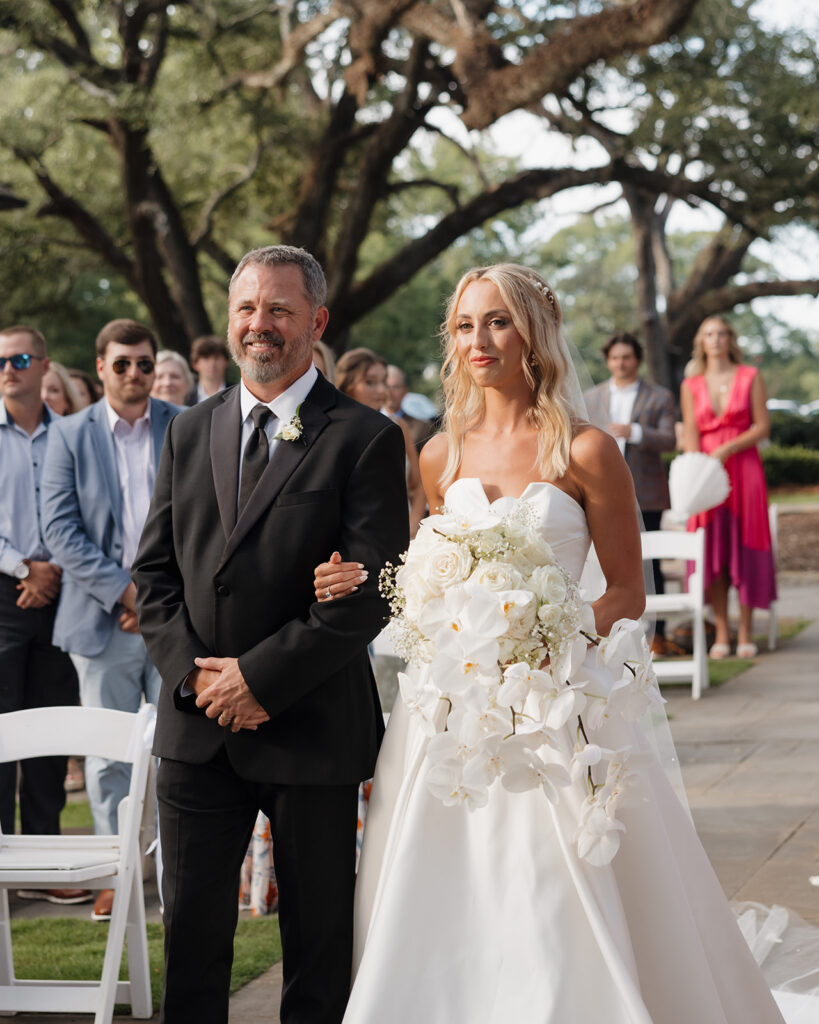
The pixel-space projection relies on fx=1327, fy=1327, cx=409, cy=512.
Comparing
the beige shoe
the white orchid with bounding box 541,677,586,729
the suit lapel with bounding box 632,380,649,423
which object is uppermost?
the suit lapel with bounding box 632,380,649,423

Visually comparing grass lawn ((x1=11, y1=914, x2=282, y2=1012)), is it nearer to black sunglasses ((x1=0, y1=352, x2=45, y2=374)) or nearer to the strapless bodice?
the strapless bodice

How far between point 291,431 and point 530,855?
1285 millimetres

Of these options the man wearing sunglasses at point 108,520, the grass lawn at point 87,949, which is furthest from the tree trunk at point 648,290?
the grass lawn at point 87,949

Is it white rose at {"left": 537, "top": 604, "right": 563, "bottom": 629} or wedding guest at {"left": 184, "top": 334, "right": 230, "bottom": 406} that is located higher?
wedding guest at {"left": 184, "top": 334, "right": 230, "bottom": 406}

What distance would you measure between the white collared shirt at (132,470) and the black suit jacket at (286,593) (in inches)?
97.0

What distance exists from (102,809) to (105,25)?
18484 millimetres

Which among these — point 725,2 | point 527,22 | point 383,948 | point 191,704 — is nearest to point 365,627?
point 191,704

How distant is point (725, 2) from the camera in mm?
20531

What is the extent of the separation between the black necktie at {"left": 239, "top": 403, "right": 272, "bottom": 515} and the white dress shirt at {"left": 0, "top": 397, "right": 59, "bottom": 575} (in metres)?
2.96

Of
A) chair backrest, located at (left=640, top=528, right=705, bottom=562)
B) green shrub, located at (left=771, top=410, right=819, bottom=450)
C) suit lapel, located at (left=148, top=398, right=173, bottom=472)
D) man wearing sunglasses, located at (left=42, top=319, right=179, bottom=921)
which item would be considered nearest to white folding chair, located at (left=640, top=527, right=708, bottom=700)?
chair backrest, located at (left=640, top=528, right=705, bottom=562)

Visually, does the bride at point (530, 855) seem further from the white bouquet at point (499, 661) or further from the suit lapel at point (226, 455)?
the suit lapel at point (226, 455)

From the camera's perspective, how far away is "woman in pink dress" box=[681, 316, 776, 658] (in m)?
10.8

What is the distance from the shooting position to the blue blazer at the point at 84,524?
5977 mm

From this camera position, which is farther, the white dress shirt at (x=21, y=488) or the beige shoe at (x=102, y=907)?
the white dress shirt at (x=21, y=488)
